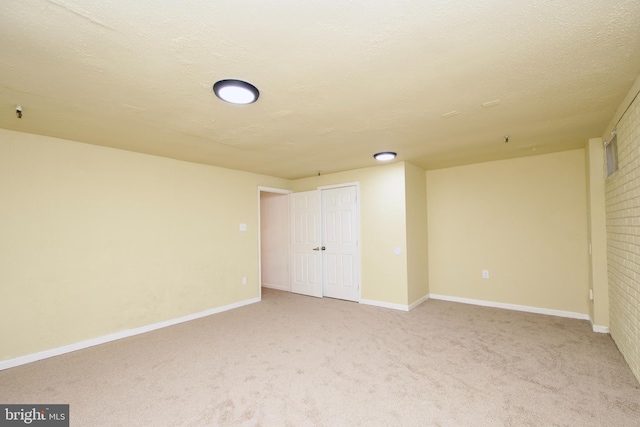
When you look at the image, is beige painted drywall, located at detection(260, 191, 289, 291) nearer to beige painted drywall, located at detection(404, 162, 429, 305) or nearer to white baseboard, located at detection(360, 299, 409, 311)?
white baseboard, located at detection(360, 299, 409, 311)

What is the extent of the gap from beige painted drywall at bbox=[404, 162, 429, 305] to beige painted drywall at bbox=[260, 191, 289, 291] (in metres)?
2.52

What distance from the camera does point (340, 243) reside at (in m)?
5.17

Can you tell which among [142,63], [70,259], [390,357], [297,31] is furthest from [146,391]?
[297,31]

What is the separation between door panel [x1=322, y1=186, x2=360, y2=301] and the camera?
500 centimetres

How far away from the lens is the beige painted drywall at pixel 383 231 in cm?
446

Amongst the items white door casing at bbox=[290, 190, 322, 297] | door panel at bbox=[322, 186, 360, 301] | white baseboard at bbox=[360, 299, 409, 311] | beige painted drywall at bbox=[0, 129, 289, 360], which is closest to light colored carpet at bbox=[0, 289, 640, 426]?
beige painted drywall at bbox=[0, 129, 289, 360]

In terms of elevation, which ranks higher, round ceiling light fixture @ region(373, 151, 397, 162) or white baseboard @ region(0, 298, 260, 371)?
round ceiling light fixture @ region(373, 151, 397, 162)

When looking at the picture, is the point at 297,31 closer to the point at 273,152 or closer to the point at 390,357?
the point at 273,152

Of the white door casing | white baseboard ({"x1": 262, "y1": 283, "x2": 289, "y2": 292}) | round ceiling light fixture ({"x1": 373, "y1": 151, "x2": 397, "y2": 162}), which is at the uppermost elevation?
round ceiling light fixture ({"x1": 373, "y1": 151, "x2": 397, "y2": 162})

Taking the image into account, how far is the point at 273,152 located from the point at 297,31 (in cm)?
234

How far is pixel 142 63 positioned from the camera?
1728mm

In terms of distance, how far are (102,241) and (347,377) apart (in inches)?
125

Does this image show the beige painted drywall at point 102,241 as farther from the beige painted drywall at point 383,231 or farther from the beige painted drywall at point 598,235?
the beige painted drywall at point 598,235

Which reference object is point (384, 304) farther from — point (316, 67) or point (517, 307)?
point (316, 67)
